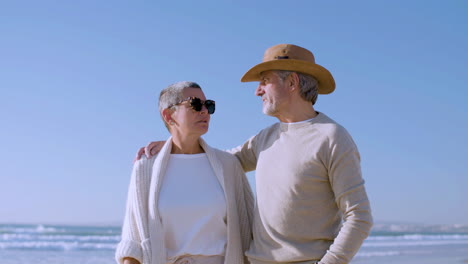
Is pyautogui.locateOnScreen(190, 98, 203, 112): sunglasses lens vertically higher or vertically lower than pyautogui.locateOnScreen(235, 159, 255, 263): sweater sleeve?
higher

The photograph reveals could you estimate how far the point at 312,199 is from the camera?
3.13 m

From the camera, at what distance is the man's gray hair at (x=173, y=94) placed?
363 centimetres

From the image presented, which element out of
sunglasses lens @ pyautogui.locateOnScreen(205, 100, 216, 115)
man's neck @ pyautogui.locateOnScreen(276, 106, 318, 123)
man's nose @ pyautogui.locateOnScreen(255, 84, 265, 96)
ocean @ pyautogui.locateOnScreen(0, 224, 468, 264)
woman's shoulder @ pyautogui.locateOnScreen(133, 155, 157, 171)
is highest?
man's nose @ pyautogui.locateOnScreen(255, 84, 265, 96)

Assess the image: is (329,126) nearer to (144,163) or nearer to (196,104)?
(196,104)

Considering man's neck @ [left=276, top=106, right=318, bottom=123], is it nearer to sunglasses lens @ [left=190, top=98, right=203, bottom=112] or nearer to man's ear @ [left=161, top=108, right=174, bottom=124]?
sunglasses lens @ [left=190, top=98, right=203, bottom=112]

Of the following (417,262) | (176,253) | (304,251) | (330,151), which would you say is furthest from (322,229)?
(417,262)

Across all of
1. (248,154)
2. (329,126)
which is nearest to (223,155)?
(248,154)

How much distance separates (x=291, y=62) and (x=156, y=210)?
1.31 meters

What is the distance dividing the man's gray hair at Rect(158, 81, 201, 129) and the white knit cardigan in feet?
0.88

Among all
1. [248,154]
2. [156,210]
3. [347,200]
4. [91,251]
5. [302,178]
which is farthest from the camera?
[91,251]

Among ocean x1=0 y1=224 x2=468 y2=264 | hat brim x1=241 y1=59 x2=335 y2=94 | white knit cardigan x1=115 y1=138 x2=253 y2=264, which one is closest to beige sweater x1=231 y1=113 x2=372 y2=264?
white knit cardigan x1=115 y1=138 x2=253 y2=264

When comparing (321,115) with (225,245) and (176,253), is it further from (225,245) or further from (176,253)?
(176,253)

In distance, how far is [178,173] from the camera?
11.7ft

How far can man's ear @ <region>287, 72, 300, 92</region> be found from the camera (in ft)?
11.4
